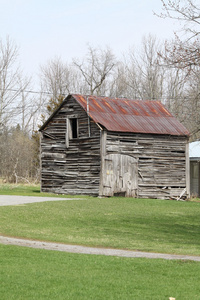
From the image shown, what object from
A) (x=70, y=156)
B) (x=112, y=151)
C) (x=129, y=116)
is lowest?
(x=70, y=156)

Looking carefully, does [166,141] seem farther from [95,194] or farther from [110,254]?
[110,254]

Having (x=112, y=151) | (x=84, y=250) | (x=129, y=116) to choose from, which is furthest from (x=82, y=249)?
(x=129, y=116)

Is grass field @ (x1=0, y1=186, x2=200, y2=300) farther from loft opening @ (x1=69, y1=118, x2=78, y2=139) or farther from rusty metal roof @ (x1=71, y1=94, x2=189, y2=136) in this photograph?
loft opening @ (x1=69, y1=118, x2=78, y2=139)

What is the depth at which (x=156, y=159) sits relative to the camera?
36.0 metres

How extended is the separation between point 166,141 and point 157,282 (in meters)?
27.2

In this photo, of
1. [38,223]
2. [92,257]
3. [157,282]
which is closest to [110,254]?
[92,257]

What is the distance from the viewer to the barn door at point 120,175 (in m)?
34.3

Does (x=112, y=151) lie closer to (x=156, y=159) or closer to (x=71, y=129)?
(x=156, y=159)

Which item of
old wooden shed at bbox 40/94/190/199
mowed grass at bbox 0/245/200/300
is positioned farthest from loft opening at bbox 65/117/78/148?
mowed grass at bbox 0/245/200/300

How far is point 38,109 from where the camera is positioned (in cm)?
6762

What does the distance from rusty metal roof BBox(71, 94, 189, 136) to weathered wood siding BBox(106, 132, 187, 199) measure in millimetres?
460

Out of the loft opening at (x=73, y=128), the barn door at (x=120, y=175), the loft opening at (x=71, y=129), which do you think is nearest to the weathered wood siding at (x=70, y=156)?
the loft opening at (x=71, y=129)

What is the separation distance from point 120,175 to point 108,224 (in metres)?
13.7

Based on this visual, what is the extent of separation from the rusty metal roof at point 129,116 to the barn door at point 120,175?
5.97ft
